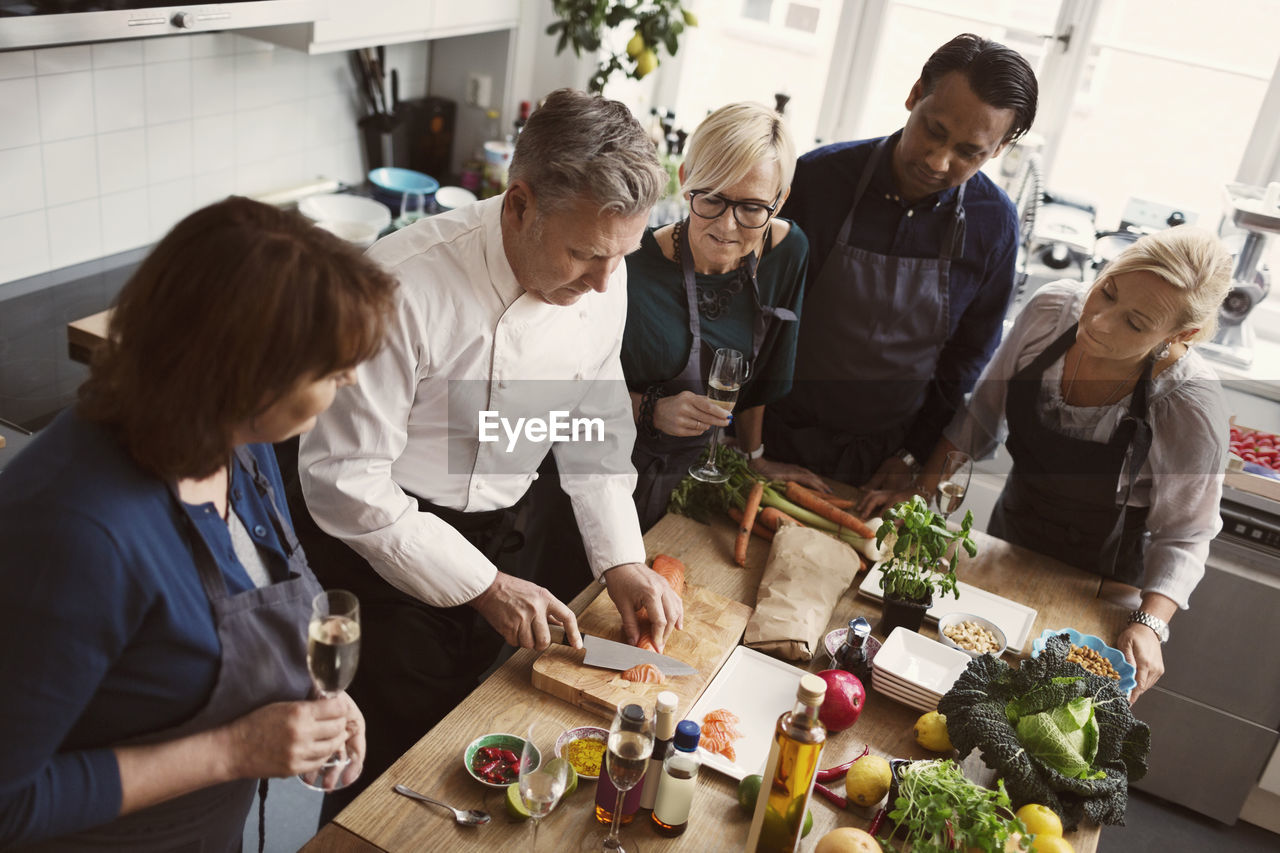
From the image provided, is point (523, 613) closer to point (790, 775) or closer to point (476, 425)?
point (476, 425)

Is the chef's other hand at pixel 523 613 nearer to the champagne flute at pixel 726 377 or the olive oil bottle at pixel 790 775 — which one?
the olive oil bottle at pixel 790 775

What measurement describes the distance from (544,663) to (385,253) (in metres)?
0.65

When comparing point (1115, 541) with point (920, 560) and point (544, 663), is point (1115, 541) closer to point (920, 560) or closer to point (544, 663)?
point (920, 560)

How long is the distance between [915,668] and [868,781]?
0.33 meters

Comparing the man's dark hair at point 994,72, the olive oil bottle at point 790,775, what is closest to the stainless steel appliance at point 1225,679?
the man's dark hair at point 994,72

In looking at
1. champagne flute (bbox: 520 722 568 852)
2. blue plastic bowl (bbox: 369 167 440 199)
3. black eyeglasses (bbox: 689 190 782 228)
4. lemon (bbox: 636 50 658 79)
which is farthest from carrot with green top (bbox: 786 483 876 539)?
blue plastic bowl (bbox: 369 167 440 199)

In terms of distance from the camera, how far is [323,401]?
3.36ft

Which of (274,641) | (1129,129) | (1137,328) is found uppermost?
(1129,129)

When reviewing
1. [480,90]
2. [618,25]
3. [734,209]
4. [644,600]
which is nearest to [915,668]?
[644,600]

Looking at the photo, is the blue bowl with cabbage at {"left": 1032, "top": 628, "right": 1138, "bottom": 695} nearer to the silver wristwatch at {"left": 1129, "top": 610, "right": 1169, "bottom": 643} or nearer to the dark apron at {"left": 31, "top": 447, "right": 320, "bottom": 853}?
the silver wristwatch at {"left": 1129, "top": 610, "right": 1169, "bottom": 643}

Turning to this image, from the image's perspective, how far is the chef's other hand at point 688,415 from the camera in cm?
193

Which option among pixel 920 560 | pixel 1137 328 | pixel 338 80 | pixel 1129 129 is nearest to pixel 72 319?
pixel 338 80

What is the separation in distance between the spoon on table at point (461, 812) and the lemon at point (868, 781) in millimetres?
484

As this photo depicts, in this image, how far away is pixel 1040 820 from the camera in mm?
1299
